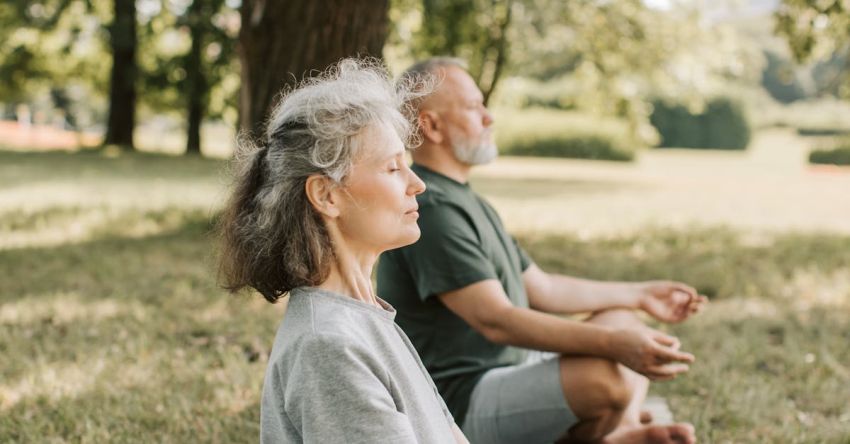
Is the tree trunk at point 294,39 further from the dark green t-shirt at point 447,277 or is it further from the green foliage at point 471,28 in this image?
the green foliage at point 471,28

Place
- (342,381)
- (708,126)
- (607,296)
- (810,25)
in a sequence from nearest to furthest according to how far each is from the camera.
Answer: (342,381) → (607,296) → (810,25) → (708,126)

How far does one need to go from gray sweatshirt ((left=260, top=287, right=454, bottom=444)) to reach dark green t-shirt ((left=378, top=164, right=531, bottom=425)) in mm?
1036

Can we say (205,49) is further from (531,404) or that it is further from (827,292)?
(531,404)

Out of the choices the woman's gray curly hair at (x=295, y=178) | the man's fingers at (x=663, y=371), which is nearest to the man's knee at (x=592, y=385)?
the man's fingers at (x=663, y=371)

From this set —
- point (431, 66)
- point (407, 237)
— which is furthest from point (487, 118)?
point (407, 237)

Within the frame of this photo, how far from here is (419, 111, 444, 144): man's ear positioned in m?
3.08

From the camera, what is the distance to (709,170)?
23656 millimetres

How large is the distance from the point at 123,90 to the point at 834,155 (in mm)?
20192

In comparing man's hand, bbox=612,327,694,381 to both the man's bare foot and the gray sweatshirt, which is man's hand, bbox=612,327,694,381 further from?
the gray sweatshirt

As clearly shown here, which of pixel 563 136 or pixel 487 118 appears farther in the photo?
pixel 563 136

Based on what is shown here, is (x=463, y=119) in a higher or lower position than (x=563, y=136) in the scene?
higher

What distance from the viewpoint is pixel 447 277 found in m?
2.78

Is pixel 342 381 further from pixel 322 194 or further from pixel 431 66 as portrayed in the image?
pixel 431 66

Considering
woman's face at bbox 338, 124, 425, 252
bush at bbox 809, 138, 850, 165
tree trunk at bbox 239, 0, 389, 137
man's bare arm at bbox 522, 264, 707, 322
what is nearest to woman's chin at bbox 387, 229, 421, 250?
woman's face at bbox 338, 124, 425, 252
